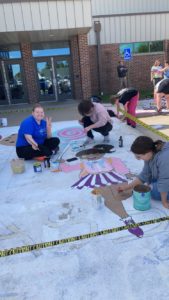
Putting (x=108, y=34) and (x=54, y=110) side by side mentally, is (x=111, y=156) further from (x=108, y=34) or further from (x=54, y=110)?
(x=108, y=34)

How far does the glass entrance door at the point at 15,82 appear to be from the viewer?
529 inches

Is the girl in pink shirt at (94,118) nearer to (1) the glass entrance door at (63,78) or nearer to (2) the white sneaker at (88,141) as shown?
(2) the white sneaker at (88,141)

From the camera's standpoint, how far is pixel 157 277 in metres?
2.31

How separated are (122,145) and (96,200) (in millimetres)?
2596

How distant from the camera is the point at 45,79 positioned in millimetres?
13836

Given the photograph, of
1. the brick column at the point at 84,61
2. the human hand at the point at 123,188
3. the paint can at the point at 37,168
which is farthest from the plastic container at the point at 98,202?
the brick column at the point at 84,61

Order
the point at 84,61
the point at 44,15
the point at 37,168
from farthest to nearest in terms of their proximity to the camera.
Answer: the point at 84,61 → the point at 44,15 → the point at 37,168

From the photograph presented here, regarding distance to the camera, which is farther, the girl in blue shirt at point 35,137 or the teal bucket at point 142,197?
the girl in blue shirt at point 35,137

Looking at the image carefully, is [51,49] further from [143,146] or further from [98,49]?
[143,146]

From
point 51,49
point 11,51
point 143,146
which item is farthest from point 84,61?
point 143,146

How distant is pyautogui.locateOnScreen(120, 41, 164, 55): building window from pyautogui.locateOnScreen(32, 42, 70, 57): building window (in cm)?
405

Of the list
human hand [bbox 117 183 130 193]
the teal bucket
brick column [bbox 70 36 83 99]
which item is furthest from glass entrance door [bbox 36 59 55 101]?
the teal bucket

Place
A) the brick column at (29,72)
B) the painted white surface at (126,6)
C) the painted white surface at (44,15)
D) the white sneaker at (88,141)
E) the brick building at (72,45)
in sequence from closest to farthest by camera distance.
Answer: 1. the white sneaker at (88,141)
2. the painted white surface at (44,15)
3. the brick building at (72,45)
4. the brick column at (29,72)
5. the painted white surface at (126,6)

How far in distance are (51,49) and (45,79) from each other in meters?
1.49
